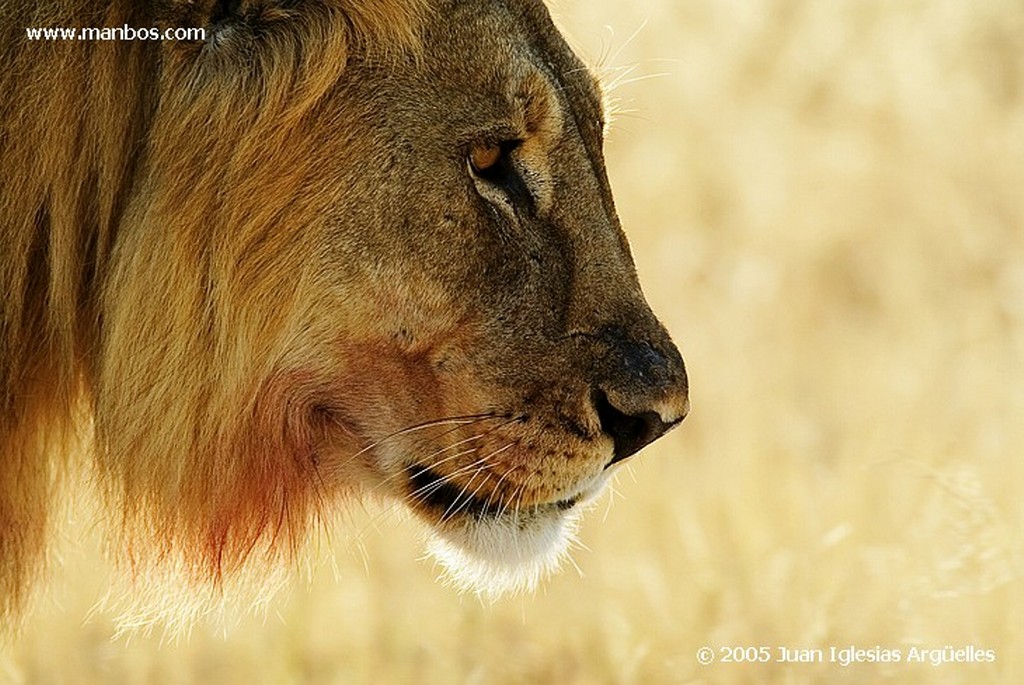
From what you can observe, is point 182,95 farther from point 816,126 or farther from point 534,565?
point 816,126

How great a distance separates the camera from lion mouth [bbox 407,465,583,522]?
292 centimetres

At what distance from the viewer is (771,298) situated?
659 cm

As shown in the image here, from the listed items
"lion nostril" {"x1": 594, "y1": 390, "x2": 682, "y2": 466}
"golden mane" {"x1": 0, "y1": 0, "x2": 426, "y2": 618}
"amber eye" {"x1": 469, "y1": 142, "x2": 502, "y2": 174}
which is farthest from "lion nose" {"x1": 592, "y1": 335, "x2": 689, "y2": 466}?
"golden mane" {"x1": 0, "y1": 0, "x2": 426, "y2": 618}

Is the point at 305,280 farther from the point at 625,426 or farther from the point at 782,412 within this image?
the point at 782,412

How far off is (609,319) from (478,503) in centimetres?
37

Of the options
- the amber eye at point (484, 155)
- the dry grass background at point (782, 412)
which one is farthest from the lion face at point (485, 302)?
the dry grass background at point (782, 412)

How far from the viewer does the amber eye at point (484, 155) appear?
2811 millimetres

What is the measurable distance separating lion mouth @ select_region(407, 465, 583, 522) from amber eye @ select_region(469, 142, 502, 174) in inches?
19.6

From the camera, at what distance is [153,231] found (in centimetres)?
270

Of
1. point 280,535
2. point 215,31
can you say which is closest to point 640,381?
point 280,535

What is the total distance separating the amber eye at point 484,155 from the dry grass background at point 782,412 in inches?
25.8

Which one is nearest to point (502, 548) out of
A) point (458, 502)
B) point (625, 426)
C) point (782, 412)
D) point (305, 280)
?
point (458, 502)

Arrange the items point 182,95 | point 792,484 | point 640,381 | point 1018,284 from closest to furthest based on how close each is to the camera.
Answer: point 182,95, point 640,381, point 792,484, point 1018,284

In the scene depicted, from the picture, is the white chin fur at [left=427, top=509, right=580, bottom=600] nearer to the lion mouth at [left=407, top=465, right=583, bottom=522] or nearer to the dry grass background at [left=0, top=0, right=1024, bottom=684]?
the lion mouth at [left=407, top=465, right=583, bottom=522]
